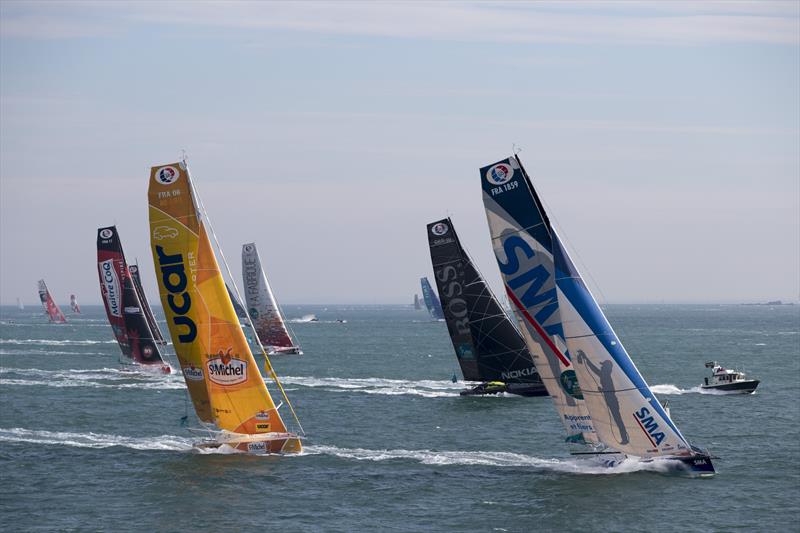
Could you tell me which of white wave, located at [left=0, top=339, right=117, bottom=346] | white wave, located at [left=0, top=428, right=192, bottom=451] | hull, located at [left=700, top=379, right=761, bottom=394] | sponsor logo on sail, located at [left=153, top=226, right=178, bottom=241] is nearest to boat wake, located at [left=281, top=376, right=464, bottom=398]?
hull, located at [left=700, top=379, right=761, bottom=394]

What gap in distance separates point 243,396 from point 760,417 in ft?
98.7

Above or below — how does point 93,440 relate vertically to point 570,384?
below

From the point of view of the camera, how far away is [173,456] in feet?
148

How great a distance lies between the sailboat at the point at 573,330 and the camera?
39.4 metres

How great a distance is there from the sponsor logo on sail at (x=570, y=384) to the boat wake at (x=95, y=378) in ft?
133

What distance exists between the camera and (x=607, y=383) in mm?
39562

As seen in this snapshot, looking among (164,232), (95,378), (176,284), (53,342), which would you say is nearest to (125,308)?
(95,378)

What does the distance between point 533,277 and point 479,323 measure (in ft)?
82.3

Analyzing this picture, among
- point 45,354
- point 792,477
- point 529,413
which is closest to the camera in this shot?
point 792,477

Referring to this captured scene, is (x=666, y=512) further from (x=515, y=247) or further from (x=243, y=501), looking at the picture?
(x=243, y=501)

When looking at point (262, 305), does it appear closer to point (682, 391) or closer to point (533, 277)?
point (682, 391)

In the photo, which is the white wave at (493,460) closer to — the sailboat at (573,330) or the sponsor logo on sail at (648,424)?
the sailboat at (573,330)

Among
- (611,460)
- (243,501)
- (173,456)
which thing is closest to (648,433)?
(611,460)

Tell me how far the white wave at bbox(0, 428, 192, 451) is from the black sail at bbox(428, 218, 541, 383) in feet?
69.7
